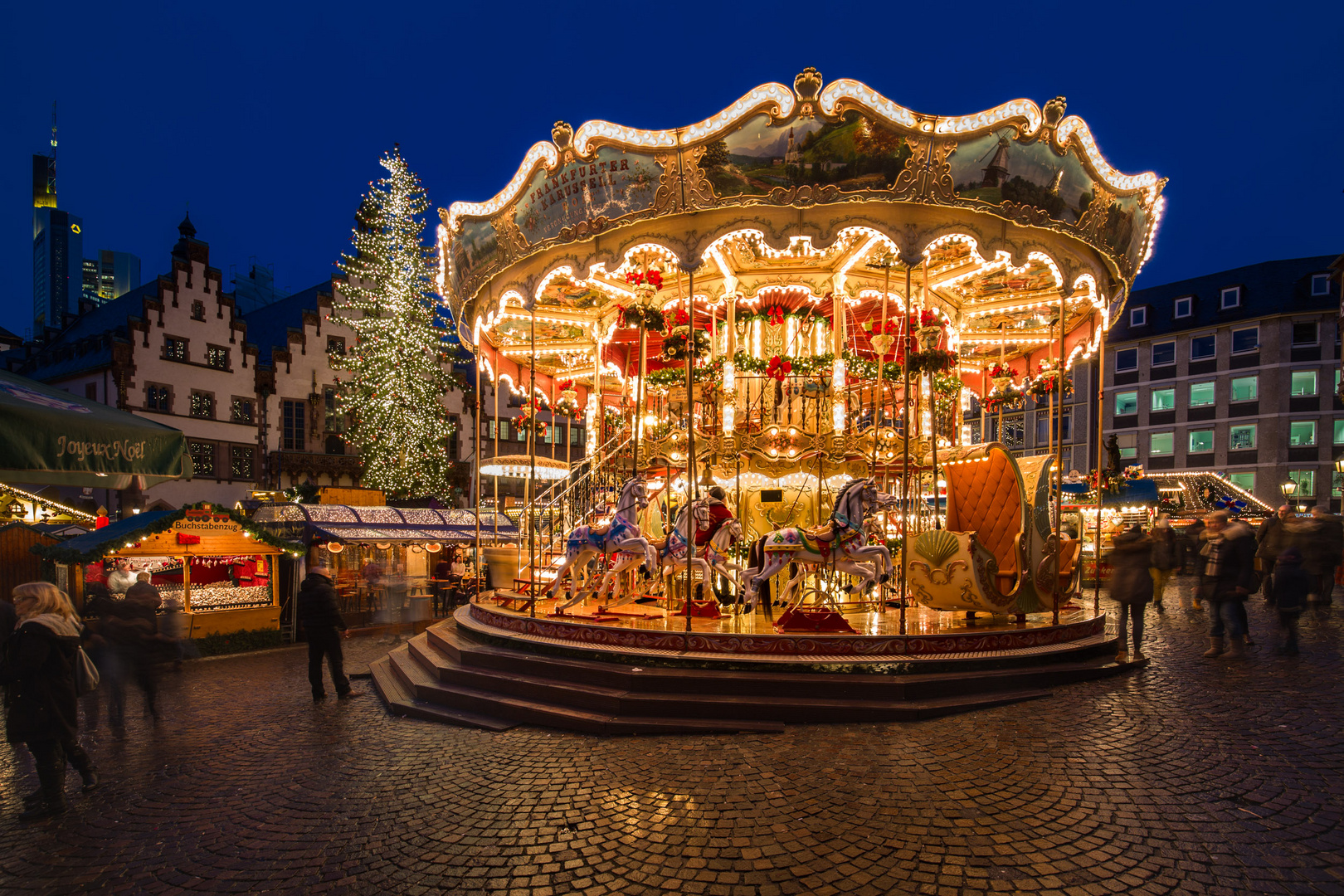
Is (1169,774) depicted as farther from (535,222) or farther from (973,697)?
(535,222)

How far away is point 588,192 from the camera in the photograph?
8.66 metres

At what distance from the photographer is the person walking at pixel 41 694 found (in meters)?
4.77

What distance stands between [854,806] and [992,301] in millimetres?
11372

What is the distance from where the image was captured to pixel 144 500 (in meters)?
22.1

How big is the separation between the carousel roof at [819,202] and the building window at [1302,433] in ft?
104

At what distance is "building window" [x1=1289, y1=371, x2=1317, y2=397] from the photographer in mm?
33281

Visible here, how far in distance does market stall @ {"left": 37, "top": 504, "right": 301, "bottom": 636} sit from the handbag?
18.8ft

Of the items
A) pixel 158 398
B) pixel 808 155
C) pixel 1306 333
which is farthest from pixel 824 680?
pixel 1306 333

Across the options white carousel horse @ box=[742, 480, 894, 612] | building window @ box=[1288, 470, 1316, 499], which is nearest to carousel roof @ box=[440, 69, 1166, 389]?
white carousel horse @ box=[742, 480, 894, 612]

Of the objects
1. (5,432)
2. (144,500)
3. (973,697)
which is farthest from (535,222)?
(144,500)

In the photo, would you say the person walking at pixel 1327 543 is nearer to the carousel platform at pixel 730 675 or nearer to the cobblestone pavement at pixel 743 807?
the cobblestone pavement at pixel 743 807

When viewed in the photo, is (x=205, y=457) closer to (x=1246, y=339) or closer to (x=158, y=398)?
(x=158, y=398)

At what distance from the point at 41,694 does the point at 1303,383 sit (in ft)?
150

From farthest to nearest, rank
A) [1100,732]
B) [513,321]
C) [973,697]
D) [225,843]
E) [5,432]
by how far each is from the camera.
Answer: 1. [513,321]
2. [973,697]
3. [1100,732]
4. [225,843]
5. [5,432]
